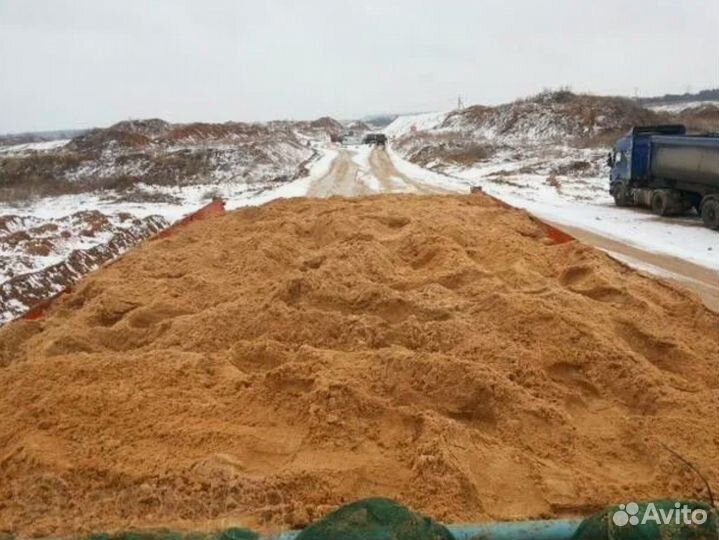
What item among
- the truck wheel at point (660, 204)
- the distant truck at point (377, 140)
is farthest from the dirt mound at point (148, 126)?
the truck wheel at point (660, 204)

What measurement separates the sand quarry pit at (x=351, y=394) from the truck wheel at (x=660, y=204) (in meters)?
8.72

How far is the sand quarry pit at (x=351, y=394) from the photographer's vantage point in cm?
318

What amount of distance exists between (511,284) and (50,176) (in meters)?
29.6

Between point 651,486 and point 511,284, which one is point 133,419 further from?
point 511,284

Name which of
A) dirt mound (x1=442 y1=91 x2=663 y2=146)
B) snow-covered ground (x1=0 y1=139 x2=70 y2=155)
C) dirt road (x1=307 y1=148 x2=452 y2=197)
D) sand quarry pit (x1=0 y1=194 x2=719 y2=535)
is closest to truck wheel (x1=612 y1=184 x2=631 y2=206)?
dirt road (x1=307 y1=148 x2=452 y2=197)

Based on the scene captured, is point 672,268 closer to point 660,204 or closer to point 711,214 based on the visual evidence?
point 711,214

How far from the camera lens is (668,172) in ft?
47.6

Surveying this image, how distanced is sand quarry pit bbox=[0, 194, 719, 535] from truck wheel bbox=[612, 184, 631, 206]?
413 inches

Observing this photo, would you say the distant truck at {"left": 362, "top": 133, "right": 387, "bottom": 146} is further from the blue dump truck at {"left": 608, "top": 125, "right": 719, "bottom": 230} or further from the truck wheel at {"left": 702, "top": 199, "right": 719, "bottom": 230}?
the truck wheel at {"left": 702, "top": 199, "right": 719, "bottom": 230}

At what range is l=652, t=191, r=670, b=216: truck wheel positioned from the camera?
14375 mm

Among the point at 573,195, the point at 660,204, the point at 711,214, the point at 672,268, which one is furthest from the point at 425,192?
the point at 672,268

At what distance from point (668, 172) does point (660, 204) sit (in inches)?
28.9

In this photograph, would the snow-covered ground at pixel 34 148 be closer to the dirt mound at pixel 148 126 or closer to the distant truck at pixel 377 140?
the dirt mound at pixel 148 126

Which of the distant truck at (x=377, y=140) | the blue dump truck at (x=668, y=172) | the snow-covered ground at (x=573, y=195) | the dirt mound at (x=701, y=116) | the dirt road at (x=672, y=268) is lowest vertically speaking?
the dirt road at (x=672, y=268)
